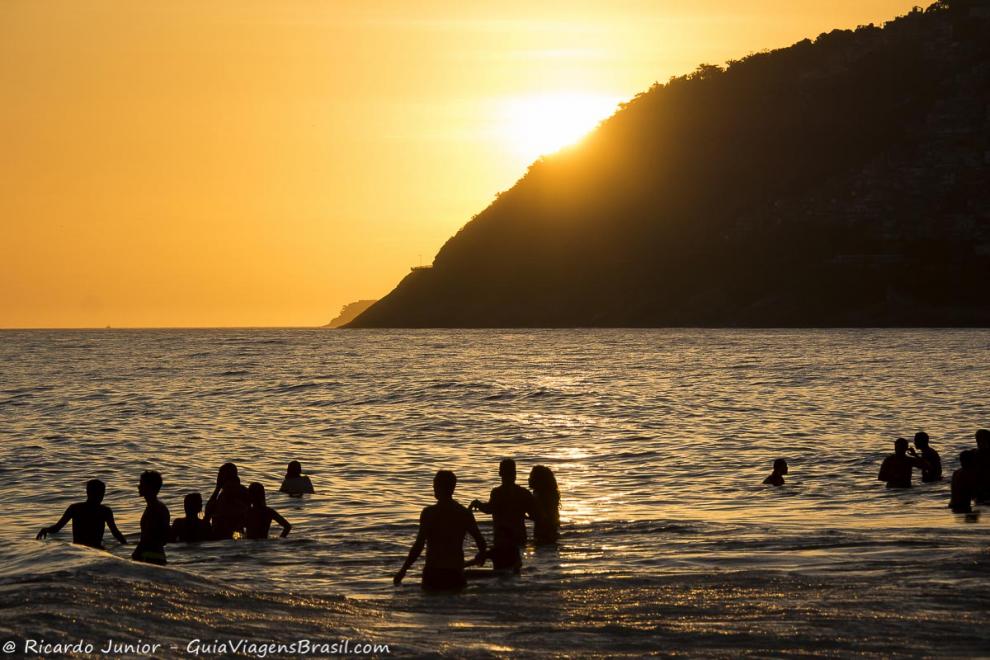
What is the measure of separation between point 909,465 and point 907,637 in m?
14.9

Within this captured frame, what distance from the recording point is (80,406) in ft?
211

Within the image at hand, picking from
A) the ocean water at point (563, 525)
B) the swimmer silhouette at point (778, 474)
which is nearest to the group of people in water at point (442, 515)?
the ocean water at point (563, 525)

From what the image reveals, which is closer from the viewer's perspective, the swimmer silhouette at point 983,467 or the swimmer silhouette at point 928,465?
the swimmer silhouette at point 983,467

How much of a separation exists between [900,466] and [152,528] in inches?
641

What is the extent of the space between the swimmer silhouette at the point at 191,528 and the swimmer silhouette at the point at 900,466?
14.4 metres

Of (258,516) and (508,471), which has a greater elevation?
(508,471)

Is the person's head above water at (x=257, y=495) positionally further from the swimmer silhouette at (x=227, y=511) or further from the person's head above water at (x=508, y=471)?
the person's head above water at (x=508, y=471)

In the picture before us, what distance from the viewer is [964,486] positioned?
74.0ft

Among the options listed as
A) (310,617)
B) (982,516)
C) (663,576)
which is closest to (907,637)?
(663,576)

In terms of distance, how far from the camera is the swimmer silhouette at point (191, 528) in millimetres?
21500

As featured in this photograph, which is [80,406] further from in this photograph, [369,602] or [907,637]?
[907,637]

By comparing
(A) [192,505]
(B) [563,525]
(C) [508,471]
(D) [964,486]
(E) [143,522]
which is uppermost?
(C) [508,471]

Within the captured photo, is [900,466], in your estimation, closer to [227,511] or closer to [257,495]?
[257,495]

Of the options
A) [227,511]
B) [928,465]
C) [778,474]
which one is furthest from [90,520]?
[928,465]
